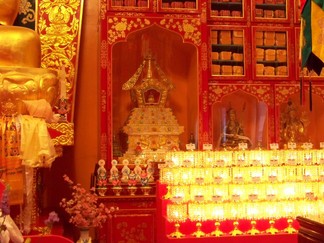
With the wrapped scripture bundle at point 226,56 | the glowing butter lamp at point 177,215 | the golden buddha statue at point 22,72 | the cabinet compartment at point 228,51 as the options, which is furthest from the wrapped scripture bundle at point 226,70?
the glowing butter lamp at point 177,215

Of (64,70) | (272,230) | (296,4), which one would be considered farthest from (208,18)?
(272,230)

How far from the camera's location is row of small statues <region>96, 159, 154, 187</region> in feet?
18.7

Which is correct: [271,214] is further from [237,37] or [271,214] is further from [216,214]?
[237,37]

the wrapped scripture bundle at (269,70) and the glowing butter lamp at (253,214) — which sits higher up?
the wrapped scripture bundle at (269,70)

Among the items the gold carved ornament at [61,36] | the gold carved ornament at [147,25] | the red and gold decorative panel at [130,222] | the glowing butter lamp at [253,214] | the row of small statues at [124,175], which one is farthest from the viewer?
the gold carved ornament at [61,36]

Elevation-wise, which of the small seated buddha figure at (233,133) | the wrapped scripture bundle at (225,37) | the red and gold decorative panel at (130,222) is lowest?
the red and gold decorative panel at (130,222)

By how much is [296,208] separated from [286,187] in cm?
20

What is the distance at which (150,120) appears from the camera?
21.4 ft

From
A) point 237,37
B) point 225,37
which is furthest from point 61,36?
point 237,37

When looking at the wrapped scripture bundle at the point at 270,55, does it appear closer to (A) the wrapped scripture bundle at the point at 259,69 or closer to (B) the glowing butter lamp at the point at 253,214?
(A) the wrapped scripture bundle at the point at 259,69

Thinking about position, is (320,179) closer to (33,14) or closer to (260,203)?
(260,203)

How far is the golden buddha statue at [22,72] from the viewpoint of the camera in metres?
5.36

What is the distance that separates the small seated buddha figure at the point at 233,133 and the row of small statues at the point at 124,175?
4.55 ft

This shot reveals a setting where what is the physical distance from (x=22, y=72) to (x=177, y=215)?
2162mm
